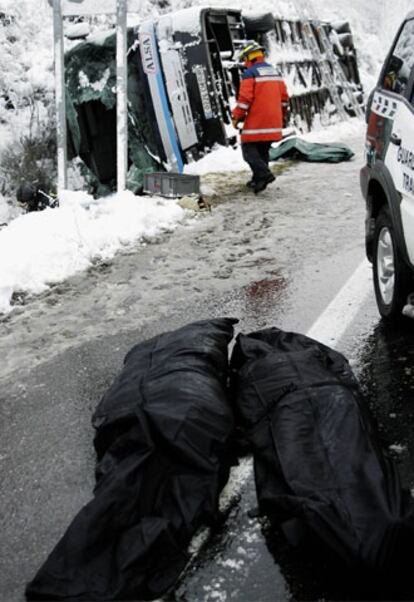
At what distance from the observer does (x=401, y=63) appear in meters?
4.45

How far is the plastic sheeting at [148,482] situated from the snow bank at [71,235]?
9.71 ft

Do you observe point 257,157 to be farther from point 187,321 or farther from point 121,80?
point 187,321

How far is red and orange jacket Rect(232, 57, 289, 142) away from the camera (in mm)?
9125

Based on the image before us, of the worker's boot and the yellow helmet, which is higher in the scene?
the yellow helmet

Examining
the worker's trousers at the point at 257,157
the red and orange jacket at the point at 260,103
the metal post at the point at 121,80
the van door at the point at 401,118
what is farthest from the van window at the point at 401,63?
the metal post at the point at 121,80

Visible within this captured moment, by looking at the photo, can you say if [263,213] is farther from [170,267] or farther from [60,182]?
[60,182]

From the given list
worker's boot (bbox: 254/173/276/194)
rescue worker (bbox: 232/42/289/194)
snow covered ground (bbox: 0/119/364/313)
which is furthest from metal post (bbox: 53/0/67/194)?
worker's boot (bbox: 254/173/276/194)

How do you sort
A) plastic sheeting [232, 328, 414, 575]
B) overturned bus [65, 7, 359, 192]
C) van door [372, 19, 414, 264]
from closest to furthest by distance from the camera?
plastic sheeting [232, 328, 414, 575], van door [372, 19, 414, 264], overturned bus [65, 7, 359, 192]

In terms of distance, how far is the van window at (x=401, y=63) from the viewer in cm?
425

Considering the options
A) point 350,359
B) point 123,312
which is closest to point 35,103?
point 123,312

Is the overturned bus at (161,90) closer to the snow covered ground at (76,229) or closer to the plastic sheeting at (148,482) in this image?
the snow covered ground at (76,229)

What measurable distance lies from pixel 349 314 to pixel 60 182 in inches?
249

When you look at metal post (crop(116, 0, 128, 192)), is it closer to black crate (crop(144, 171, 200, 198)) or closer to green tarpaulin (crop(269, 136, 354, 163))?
black crate (crop(144, 171, 200, 198))

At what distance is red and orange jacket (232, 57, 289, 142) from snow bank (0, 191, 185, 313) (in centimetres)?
169
